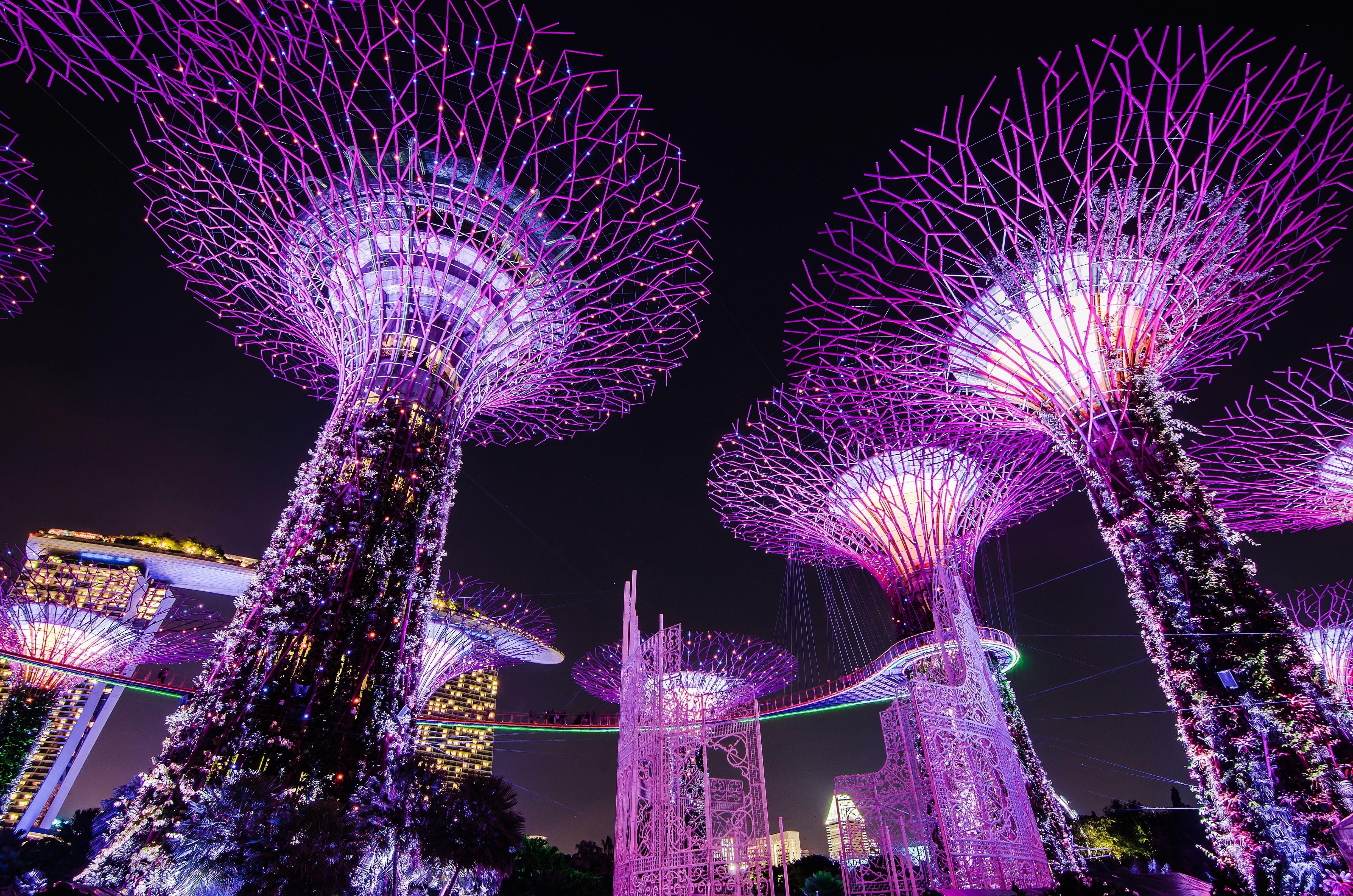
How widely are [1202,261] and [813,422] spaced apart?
10.8 metres

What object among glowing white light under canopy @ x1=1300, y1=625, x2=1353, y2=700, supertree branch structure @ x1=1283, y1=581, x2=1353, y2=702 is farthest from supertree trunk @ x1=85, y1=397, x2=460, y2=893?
glowing white light under canopy @ x1=1300, y1=625, x2=1353, y2=700

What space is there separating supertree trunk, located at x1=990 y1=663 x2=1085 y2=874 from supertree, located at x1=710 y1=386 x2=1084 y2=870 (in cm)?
7

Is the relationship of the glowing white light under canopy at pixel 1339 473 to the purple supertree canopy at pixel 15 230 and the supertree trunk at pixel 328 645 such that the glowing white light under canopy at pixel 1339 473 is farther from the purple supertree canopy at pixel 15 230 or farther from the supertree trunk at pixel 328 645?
the purple supertree canopy at pixel 15 230

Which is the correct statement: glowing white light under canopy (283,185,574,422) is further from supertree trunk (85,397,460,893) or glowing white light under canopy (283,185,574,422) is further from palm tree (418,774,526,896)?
palm tree (418,774,526,896)

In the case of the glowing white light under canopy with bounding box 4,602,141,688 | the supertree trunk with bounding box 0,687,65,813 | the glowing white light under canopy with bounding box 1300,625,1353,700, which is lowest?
the supertree trunk with bounding box 0,687,65,813

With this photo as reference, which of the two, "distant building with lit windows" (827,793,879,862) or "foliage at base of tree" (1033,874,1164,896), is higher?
"distant building with lit windows" (827,793,879,862)

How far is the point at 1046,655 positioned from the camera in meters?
41.7

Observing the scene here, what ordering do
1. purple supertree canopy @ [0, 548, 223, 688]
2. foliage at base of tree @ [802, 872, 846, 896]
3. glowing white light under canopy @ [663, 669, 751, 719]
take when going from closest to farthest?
foliage at base of tree @ [802, 872, 846, 896], purple supertree canopy @ [0, 548, 223, 688], glowing white light under canopy @ [663, 669, 751, 719]

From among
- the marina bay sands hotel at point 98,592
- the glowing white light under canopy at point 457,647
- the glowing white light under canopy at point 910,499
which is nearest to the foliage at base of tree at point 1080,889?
the glowing white light under canopy at point 910,499

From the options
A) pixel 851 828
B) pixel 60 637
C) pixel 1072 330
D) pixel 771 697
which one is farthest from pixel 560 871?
pixel 771 697

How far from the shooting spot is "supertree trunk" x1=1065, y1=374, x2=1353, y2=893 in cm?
917

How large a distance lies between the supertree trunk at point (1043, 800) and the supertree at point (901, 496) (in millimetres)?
66

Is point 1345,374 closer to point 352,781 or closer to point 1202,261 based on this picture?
point 1202,261

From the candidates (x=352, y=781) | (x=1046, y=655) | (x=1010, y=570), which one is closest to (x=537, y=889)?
(x=352, y=781)
